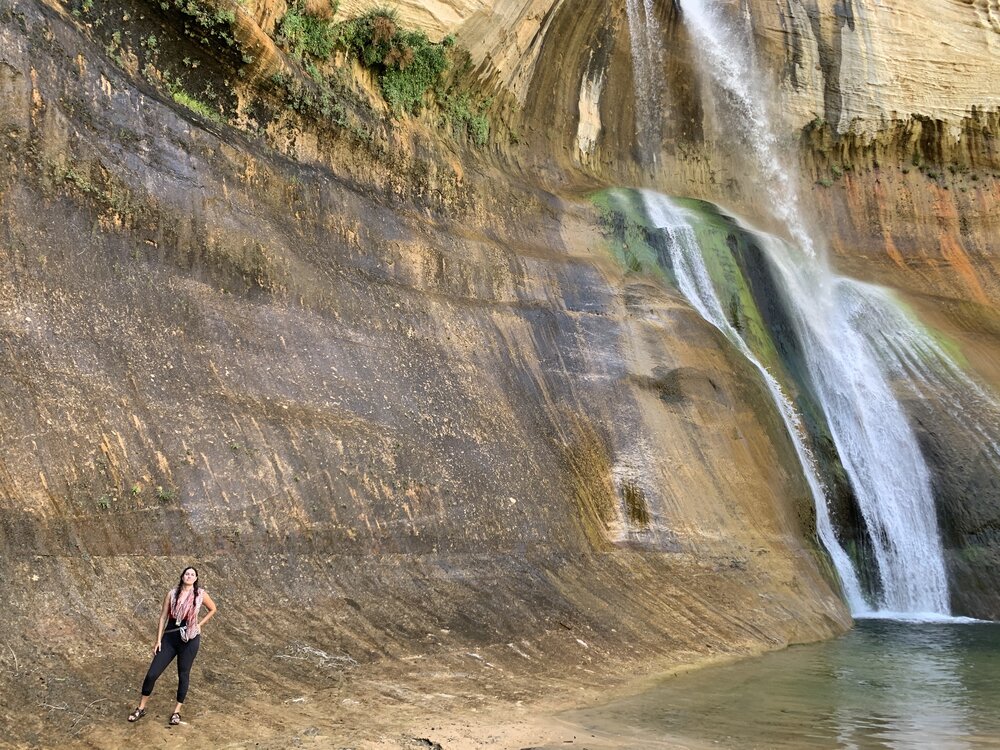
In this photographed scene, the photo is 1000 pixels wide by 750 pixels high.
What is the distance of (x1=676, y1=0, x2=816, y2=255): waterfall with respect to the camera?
23.8 metres

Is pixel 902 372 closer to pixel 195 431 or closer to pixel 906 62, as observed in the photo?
pixel 906 62

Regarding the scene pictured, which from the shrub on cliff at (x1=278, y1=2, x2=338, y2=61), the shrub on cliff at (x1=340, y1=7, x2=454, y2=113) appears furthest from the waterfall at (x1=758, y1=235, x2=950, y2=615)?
the shrub on cliff at (x1=278, y1=2, x2=338, y2=61)

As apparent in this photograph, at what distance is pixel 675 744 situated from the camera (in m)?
6.31

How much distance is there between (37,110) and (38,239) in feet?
5.39

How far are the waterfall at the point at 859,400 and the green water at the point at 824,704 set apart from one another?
3048 millimetres

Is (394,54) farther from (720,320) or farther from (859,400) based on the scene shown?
(859,400)

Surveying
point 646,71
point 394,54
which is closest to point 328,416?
point 394,54

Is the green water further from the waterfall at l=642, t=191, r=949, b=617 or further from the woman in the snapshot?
the waterfall at l=642, t=191, r=949, b=617

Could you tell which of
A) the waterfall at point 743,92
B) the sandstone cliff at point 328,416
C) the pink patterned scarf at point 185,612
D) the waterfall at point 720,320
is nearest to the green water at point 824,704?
the sandstone cliff at point 328,416

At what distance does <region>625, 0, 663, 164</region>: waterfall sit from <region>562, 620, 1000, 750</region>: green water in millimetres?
15449

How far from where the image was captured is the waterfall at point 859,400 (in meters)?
14.2

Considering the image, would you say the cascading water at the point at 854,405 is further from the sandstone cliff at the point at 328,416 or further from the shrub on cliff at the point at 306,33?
the shrub on cliff at the point at 306,33

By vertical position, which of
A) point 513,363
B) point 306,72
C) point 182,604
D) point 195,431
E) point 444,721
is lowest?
point 444,721

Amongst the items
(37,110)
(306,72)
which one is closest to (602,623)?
(37,110)
